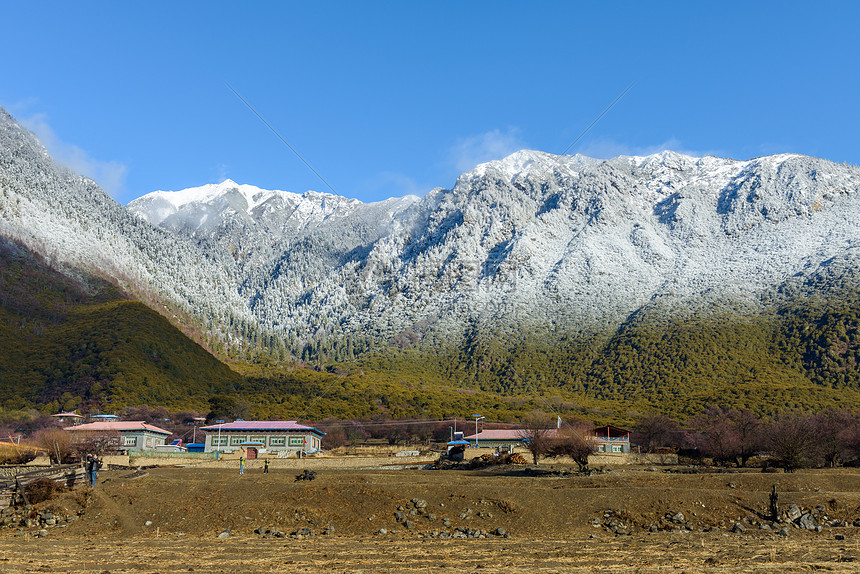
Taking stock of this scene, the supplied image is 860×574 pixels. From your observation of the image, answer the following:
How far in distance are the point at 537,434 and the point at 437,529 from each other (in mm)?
30714

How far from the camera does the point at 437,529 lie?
27.8 m

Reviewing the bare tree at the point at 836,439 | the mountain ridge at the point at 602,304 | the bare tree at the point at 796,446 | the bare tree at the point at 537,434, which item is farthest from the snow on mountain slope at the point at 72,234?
the bare tree at the point at 796,446

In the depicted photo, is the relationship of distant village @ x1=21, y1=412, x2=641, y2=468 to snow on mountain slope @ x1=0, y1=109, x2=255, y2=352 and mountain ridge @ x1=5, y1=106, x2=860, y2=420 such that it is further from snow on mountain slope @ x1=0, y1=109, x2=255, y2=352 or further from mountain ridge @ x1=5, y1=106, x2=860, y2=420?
snow on mountain slope @ x1=0, y1=109, x2=255, y2=352

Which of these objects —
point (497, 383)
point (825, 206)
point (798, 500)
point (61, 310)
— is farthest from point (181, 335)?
point (825, 206)

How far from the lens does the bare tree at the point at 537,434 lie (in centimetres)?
5550

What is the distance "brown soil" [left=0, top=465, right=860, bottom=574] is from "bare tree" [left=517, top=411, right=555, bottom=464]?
53.8ft

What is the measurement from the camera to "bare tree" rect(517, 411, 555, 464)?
55497mm

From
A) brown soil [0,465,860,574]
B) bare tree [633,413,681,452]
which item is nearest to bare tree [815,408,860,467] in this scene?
brown soil [0,465,860,574]

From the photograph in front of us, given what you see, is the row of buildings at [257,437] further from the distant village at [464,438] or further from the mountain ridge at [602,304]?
the mountain ridge at [602,304]

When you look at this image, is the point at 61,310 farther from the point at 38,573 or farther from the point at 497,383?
the point at 38,573

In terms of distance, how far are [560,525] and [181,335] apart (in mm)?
126653

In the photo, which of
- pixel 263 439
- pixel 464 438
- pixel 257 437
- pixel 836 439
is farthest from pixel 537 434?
pixel 257 437

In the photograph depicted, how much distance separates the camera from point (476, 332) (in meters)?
165

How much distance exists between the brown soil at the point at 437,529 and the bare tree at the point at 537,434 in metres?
16.4
